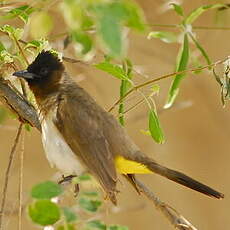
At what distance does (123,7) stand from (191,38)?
3.47 ft

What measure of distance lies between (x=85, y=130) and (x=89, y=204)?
2.86 feet

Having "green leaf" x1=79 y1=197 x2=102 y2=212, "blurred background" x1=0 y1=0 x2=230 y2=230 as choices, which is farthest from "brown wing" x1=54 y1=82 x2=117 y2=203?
"blurred background" x1=0 y1=0 x2=230 y2=230

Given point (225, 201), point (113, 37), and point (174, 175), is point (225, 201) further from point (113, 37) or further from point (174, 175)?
point (113, 37)

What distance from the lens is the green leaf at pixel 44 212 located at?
3.65 ft

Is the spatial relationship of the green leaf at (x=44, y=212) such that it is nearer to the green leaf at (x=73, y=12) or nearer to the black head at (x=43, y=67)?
the green leaf at (x=73, y=12)

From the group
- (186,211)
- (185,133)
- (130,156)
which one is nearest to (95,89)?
(185,133)

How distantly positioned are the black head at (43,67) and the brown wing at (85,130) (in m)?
0.08

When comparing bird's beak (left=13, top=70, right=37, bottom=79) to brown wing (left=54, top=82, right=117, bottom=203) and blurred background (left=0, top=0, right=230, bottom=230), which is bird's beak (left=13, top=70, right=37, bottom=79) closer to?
brown wing (left=54, top=82, right=117, bottom=203)

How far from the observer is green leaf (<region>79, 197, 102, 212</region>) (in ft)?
3.93

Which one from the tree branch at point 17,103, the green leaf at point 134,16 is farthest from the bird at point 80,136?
the green leaf at point 134,16

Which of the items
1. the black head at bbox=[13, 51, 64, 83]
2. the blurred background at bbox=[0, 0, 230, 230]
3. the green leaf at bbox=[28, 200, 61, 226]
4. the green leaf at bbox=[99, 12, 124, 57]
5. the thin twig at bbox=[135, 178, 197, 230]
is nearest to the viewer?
the green leaf at bbox=[99, 12, 124, 57]

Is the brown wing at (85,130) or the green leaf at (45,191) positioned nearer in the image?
the green leaf at (45,191)

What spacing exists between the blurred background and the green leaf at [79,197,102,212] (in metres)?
2.48

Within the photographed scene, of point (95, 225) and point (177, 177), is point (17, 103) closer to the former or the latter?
point (177, 177)
